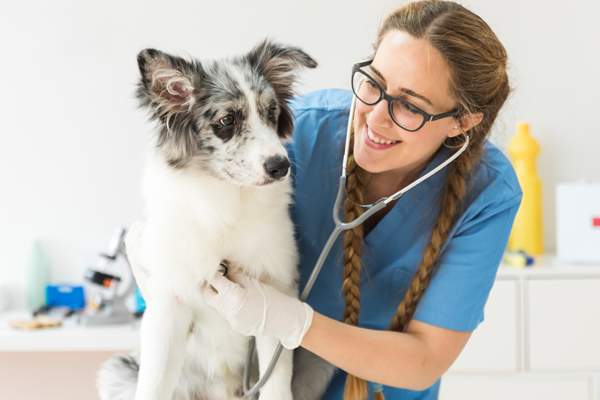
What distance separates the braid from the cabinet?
1258mm

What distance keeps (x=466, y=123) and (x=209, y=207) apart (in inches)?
29.2

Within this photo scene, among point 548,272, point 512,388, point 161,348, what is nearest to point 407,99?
point 161,348

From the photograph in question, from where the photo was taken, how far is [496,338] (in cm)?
236

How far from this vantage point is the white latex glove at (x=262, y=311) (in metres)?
1.20

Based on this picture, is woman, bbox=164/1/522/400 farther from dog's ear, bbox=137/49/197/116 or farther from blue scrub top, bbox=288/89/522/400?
dog's ear, bbox=137/49/197/116

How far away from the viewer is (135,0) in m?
2.62

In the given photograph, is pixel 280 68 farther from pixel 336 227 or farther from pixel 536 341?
pixel 536 341

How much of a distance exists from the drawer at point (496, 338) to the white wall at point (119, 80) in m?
0.95

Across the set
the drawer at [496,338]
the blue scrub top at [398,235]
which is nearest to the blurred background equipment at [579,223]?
the drawer at [496,338]

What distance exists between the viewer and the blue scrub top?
1.33 metres

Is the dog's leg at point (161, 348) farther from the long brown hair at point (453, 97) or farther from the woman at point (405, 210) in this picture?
the long brown hair at point (453, 97)

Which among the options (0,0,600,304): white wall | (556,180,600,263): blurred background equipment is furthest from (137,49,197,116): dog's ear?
(556,180,600,263): blurred background equipment

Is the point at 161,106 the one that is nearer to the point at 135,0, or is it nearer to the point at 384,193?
the point at 384,193

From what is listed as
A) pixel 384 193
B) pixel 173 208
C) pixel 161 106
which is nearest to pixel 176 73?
pixel 161 106
